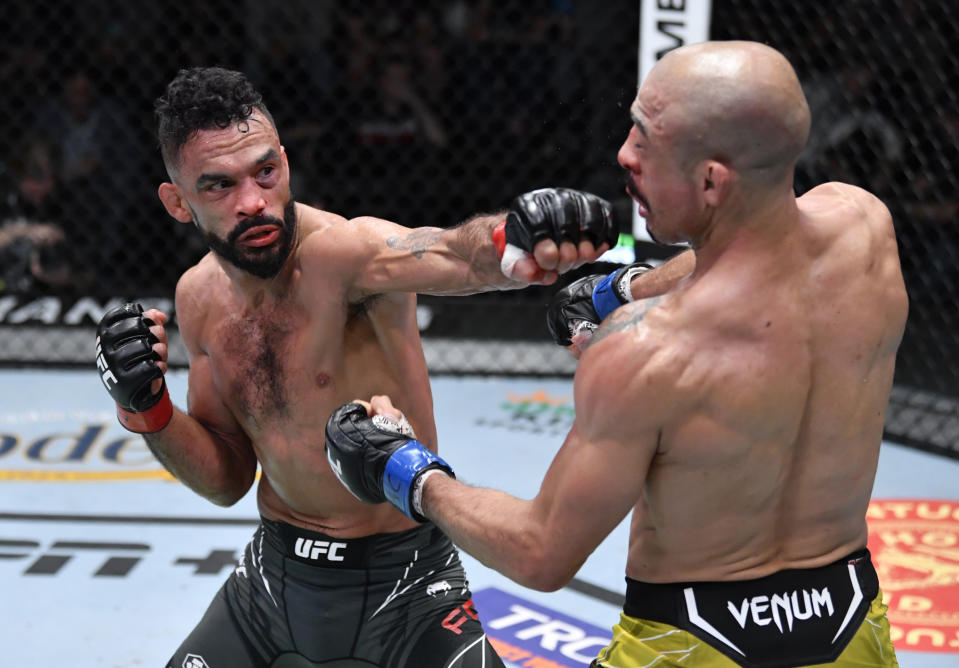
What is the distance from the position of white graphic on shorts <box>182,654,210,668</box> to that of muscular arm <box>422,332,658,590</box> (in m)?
0.73

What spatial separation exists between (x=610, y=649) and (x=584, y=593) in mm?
1435

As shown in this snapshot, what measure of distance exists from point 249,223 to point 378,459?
0.52 meters

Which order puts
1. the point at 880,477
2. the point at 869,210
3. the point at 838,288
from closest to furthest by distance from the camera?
the point at 838,288, the point at 869,210, the point at 880,477

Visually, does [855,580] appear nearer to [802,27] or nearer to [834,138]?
[834,138]

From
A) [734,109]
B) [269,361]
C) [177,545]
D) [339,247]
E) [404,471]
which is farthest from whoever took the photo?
[177,545]

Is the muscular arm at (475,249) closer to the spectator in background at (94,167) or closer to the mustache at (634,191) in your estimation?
the mustache at (634,191)

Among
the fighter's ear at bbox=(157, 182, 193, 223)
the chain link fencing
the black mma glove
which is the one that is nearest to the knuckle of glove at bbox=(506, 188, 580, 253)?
the black mma glove

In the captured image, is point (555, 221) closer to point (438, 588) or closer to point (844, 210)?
point (844, 210)

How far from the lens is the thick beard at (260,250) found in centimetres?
187

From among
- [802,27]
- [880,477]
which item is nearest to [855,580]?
→ [880,477]

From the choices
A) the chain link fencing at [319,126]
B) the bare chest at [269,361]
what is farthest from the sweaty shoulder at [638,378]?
the chain link fencing at [319,126]

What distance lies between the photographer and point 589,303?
1.87 m

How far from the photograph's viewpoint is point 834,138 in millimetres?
4539

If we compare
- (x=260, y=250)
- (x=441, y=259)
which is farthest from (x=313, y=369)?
(x=441, y=259)
